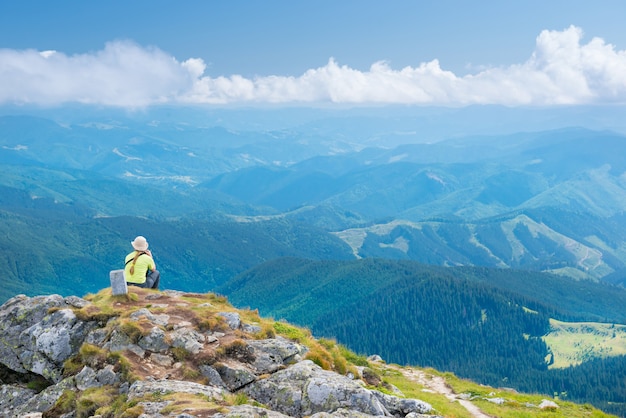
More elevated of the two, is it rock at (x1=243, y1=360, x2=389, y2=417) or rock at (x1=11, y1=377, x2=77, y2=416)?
rock at (x1=243, y1=360, x2=389, y2=417)

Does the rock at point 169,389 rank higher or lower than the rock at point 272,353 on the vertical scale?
higher

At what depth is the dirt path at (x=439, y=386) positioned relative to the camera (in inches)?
1484

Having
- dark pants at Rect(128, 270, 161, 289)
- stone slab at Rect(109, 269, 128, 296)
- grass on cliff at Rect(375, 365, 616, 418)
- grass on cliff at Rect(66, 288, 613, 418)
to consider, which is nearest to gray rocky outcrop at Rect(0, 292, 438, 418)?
grass on cliff at Rect(66, 288, 613, 418)

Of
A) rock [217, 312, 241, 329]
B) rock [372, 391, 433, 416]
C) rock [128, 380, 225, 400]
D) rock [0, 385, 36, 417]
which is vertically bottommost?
rock [0, 385, 36, 417]

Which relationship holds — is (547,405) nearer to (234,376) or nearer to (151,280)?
(234,376)

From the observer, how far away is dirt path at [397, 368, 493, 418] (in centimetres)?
3769

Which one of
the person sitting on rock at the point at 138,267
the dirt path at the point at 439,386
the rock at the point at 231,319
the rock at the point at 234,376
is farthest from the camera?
the person sitting on rock at the point at 138,267

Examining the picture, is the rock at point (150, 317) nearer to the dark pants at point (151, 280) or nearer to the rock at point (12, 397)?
the rock at point (12, 397)

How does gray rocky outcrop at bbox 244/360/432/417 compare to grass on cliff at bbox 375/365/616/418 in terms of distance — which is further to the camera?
grass on cliff at bbox 375/365/616/418

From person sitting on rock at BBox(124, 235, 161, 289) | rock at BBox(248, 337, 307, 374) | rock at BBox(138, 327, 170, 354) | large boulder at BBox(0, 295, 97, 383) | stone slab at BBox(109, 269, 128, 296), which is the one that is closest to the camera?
rock at BBox(138, 327, 170, 354)

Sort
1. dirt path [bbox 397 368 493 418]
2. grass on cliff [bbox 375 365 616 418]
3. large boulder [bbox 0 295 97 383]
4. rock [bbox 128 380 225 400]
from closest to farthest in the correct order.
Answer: rock [bbox 128 380 225 400], large boulder [bbox 0 295 97 383], grass on cliff [bbox 375 365 616 418], dirt path [bbox 397 368 493 418]

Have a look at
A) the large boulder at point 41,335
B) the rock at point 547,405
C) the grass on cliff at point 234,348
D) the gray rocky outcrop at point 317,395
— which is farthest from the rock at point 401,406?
the rock at point 547,405

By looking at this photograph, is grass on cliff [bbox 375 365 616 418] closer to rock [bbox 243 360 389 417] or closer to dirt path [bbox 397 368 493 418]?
dirt path [bbox 397 368 493 418]

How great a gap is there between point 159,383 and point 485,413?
2423cm
